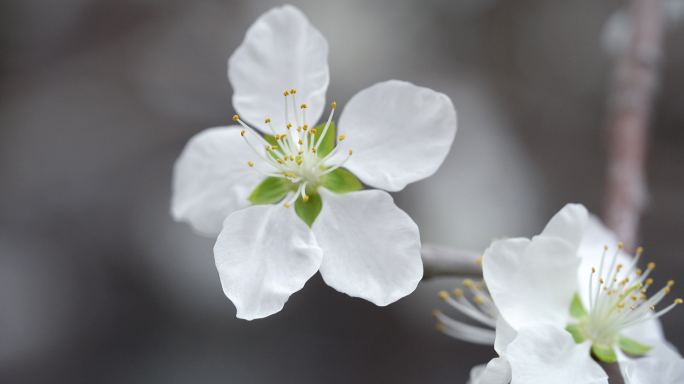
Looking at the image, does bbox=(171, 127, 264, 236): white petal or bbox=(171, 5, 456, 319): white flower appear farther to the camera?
bbox=(171, 127, 264, 236): white petal

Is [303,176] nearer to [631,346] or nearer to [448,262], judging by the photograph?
[448,262]

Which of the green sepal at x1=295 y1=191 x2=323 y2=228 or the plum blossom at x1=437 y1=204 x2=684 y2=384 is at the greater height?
the green sepal at x1=295 y1=191 x2=323 y2=228

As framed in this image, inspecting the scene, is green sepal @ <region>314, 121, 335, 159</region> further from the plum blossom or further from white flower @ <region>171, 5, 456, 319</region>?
the plum blossom

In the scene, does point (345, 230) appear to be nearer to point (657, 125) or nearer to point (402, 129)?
point (402, 129)

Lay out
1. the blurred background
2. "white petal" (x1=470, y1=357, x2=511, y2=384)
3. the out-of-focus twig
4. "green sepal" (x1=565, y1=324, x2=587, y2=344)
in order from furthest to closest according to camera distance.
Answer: the blurred background < the out-of-focus twig < "green sepal" (x1=565, y1=324, x2=587, y2=344) < "white petal" (x1=470, y1=357, x2=511, y2=384)

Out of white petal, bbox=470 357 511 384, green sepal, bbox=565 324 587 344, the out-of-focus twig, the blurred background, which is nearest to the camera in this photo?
white petal, bbox=470 357 511 384

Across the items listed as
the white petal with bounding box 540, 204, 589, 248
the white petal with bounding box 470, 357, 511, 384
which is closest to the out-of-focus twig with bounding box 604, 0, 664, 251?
the white petal with bounding box 540, 204, 589, 248

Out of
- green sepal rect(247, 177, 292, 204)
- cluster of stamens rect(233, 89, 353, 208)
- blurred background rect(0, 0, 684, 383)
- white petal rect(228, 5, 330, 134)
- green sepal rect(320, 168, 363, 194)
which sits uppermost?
white petal rect(228, 5, 330, 134)
